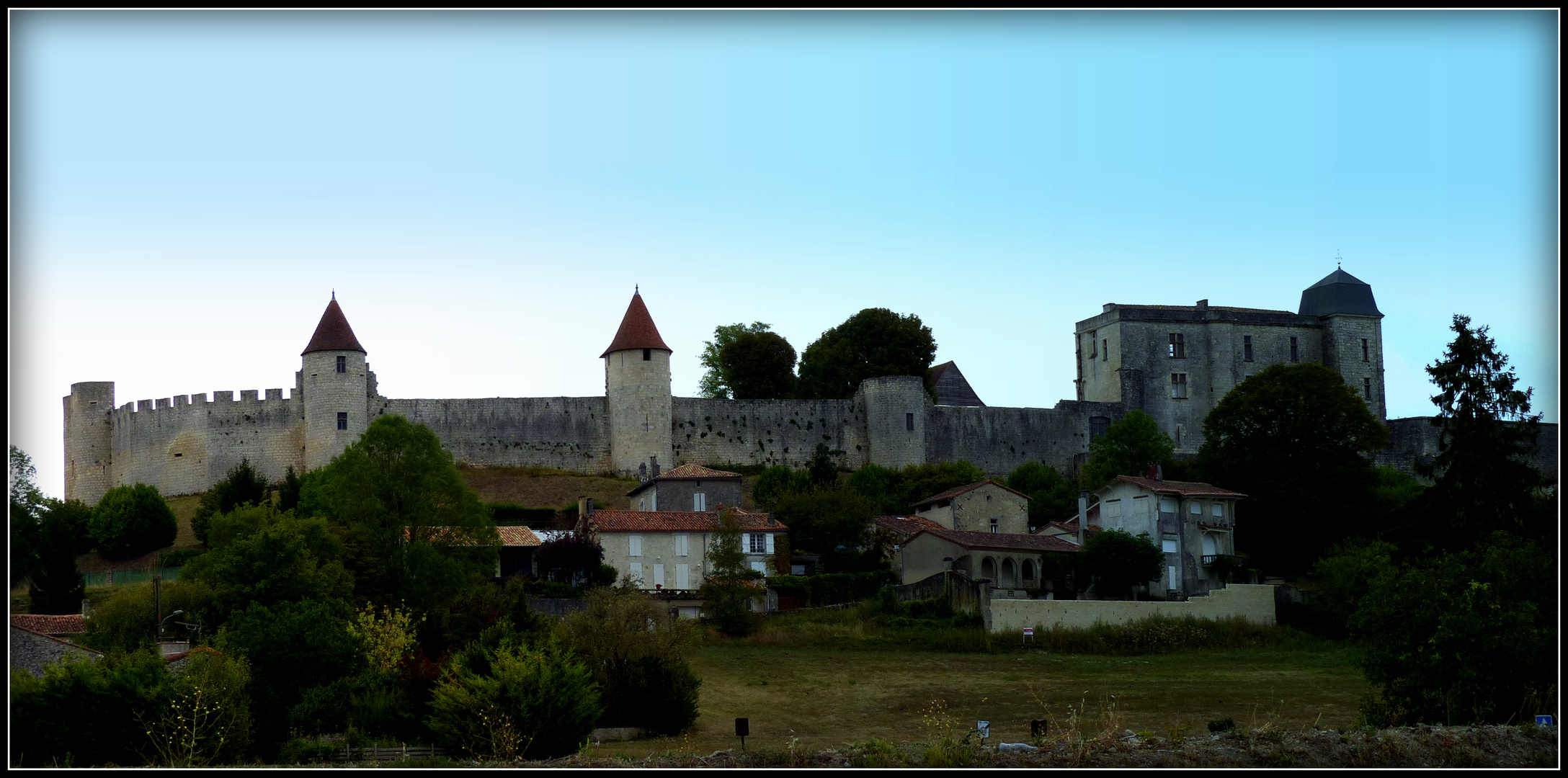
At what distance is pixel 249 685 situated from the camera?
2495 centimetres

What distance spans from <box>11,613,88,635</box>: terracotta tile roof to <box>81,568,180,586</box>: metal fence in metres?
9.22

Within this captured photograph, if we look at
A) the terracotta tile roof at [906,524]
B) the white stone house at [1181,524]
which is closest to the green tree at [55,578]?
the terracotta tile roof at [906,524]

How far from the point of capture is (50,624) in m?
30.7

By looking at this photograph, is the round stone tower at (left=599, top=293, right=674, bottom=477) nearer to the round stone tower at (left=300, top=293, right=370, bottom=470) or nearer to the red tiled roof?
the round stone tower at (left=300, top=293, right=370, bottom=470)

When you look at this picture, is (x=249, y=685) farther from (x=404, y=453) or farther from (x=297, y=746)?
(x=404, y=453)

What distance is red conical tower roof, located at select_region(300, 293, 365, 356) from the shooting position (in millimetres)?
53625

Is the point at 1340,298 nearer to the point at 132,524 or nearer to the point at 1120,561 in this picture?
the point at 1120,561

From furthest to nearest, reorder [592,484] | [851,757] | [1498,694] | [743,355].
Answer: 1. [743,355]
2. [592,484]
3. [1498,694]
4. [851,757]

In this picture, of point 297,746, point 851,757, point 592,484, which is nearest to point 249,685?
point 297,746

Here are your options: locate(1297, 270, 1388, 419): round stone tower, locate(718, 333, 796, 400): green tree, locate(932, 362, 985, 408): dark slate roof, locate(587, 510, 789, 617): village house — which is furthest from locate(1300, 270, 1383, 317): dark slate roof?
locate(587, 510, 789, 617): village house

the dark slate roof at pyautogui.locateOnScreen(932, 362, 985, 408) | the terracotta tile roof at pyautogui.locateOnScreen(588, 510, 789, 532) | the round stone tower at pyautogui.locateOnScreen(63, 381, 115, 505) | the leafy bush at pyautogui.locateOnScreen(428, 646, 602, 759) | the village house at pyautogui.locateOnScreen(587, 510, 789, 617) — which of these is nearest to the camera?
the leafy bush at pyautogui.locateOnScreen(428, 646, 602, 759)

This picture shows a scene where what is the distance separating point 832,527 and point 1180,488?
896cm

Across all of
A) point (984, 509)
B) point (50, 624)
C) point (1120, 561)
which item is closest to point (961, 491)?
point (984, 509)

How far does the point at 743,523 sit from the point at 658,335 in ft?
51.5
